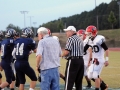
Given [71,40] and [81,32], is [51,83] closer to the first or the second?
[71,40]

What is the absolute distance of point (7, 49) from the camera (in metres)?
9.23

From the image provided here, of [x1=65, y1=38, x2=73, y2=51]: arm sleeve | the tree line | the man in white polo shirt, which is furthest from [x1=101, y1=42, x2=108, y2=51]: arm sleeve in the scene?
the tree line

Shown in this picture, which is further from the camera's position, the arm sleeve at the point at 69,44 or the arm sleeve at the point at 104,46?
the arm sleeve at the point at 104,46

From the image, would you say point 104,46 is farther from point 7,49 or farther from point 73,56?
point 7,49

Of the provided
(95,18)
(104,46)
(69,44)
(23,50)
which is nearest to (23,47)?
(23,50)

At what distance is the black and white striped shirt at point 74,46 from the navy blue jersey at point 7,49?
220 centimetres

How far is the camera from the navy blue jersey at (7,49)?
913cm

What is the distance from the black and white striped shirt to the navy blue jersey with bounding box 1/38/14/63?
220cm

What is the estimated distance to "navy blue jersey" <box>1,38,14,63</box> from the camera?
9.13 m

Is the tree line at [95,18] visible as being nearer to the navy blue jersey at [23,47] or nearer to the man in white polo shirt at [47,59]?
the navy blue jersey at [23,47]

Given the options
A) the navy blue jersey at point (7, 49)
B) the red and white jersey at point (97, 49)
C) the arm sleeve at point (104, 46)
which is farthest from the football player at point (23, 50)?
the arm sleeve at point (104, 46)

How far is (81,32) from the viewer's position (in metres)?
11.1

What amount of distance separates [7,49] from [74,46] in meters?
2.51

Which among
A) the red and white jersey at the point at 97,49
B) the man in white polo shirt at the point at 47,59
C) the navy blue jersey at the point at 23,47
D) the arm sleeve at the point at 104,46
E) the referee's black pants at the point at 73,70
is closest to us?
the man in white polo shirt at the point at 47,59
